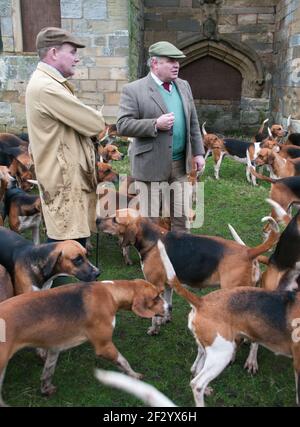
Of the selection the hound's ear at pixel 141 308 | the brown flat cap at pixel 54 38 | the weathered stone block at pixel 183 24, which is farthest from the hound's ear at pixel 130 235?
the weathered stone block at pixel 183 24

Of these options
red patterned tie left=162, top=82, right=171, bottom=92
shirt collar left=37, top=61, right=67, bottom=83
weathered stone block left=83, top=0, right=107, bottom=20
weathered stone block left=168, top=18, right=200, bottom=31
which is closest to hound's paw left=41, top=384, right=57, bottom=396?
shirt collar left=37, top=61, right=67, bottom=83

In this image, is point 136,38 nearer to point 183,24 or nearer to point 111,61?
point 111,61

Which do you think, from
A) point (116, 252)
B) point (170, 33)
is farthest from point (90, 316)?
point (170, 33)

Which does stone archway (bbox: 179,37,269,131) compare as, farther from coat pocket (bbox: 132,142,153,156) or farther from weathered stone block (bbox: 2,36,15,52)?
coat pocket (bbox: 132,142,153,156)

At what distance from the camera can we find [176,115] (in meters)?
4.21

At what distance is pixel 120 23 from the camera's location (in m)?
10.3

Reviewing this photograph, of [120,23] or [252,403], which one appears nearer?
[252,403]

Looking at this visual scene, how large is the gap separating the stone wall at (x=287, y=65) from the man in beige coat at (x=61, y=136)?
7.98m

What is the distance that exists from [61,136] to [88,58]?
8290mm

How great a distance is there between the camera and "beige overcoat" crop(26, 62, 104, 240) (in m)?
2.99

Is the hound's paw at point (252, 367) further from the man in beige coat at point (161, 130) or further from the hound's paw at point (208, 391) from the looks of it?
the man in beige coat at point (161, 130)

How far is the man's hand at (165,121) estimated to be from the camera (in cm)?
386

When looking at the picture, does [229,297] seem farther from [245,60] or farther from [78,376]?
[245,60]

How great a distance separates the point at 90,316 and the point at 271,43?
12.5 meters
